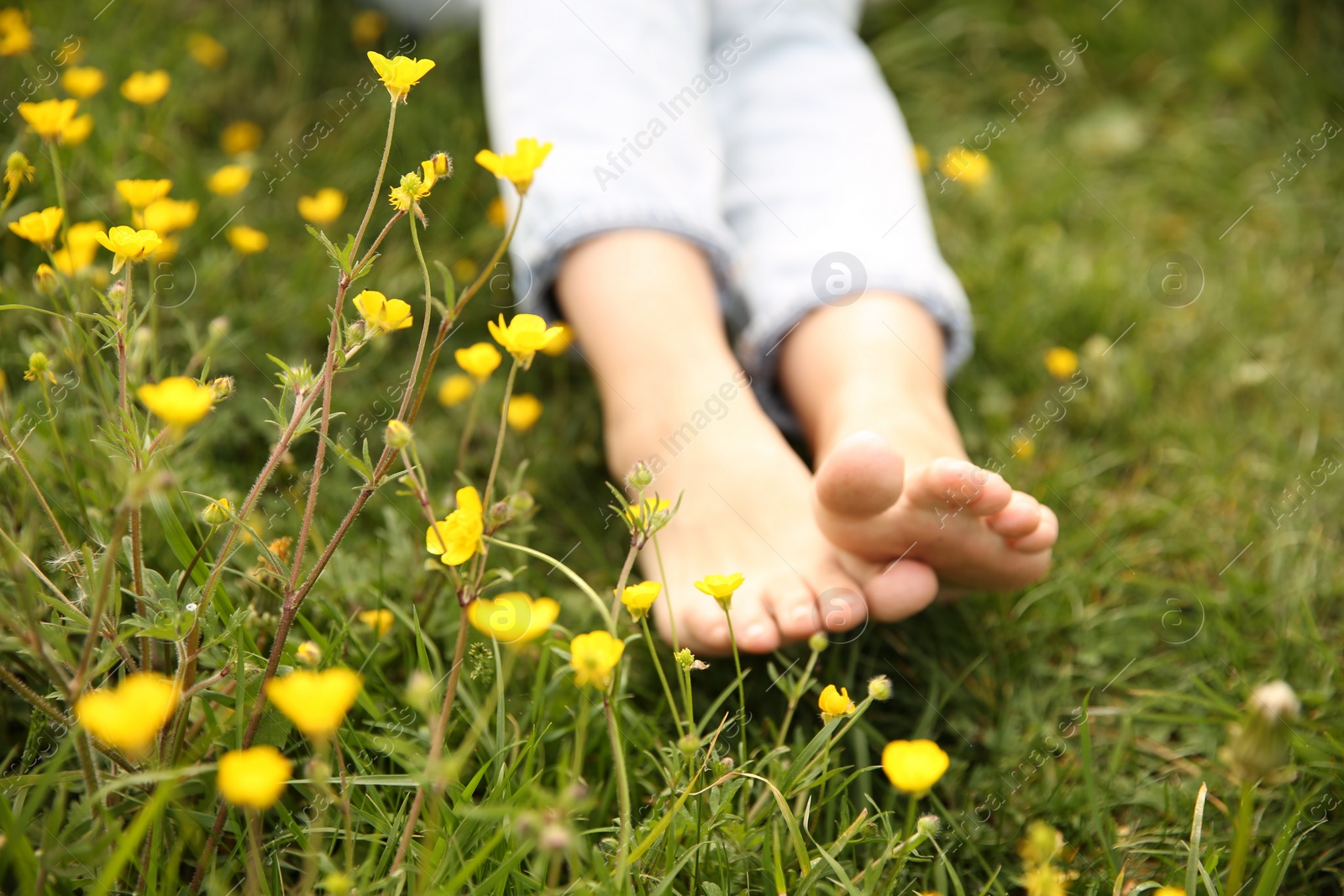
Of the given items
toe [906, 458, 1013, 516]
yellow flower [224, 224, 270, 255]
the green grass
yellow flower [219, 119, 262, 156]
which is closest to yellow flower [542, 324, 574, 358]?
the green grass

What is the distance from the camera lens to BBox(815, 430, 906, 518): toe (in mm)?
835

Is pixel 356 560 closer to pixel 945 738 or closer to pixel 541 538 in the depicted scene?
pixel 541 538

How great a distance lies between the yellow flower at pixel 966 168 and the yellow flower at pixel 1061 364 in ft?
1.26

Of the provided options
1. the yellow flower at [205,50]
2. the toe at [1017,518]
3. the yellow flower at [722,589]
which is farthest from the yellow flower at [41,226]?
the yellow flower at [205,50]

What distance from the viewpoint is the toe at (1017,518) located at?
0.87 meters

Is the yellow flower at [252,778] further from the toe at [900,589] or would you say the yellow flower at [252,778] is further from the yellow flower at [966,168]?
the yellow flower at [966,168]

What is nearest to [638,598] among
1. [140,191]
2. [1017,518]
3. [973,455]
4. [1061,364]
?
[1017,518]

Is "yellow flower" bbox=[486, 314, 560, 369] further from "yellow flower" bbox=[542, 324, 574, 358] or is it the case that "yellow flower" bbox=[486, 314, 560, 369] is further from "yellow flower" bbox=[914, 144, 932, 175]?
"yellow flower" bbox=[914, 144, 932, 175]

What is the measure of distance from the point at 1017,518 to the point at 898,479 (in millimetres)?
124

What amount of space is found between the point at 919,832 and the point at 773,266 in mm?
735

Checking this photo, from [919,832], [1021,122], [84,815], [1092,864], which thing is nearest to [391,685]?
[84,815]

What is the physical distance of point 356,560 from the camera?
0.99m

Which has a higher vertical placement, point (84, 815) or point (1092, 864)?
point (84, 815)

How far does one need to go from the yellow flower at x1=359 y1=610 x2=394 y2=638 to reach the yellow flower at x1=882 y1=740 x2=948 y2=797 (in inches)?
18.1
